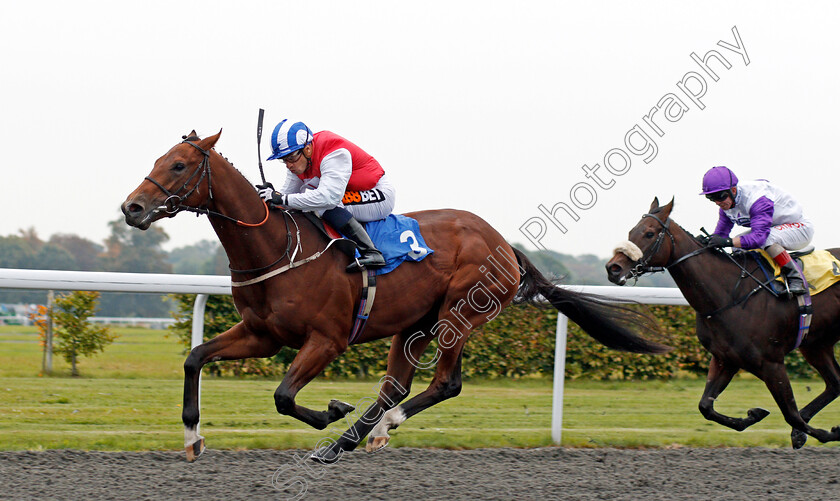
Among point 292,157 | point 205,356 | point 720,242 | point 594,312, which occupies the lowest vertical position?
point 205,356

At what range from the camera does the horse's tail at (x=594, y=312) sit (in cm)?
529

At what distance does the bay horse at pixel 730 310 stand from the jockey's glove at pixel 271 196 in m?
2.04

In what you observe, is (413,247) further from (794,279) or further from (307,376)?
(794,279)

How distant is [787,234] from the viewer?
524 centimetres

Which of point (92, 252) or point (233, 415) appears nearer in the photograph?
point (233, 415)

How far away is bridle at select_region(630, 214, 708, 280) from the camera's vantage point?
5.00m

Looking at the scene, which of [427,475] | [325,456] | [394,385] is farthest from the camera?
[394,385]

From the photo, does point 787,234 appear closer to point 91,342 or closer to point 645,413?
point 645,413

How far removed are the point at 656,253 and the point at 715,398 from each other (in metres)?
0.96

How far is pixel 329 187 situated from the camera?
415 cm

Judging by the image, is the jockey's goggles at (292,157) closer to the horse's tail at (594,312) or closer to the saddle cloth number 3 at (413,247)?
the saddle cloth number 3 at (413,247)

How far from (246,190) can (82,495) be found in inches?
63.2

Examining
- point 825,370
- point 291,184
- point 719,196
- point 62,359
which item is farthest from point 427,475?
point 825,370

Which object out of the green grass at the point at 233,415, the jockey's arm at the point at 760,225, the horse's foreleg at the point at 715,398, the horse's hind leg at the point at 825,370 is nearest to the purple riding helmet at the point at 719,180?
the jockey's arm at the point at 760,225
